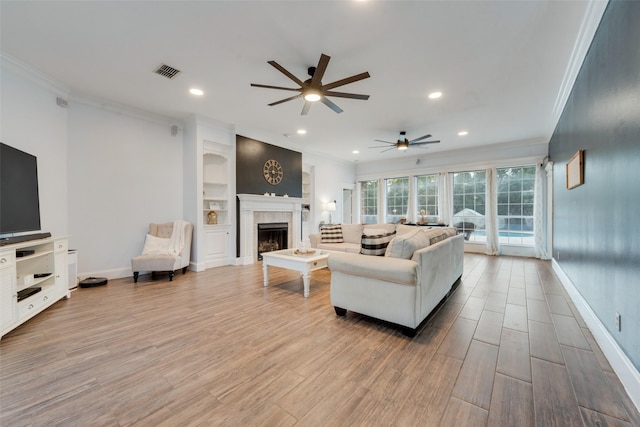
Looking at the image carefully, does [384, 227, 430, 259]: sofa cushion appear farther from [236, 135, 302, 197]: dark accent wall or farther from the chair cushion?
[236, 135, 302, 197]: dark accent wall

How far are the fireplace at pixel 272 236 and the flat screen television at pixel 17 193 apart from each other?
346 centimetres

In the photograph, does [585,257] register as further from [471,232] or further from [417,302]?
[471,232]

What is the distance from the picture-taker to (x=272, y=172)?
6.05 metres

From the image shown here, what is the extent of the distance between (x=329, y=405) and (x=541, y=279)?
14.9ft

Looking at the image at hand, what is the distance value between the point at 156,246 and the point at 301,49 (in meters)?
3.96

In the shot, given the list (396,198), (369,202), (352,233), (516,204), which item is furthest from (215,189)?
(516,204)

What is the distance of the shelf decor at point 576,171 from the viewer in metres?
2.79

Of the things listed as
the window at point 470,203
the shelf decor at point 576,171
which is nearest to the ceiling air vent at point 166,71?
the shelf decor at point 576,171

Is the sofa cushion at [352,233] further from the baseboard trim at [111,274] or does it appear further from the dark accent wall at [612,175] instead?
the baseboard trim at [111,274]

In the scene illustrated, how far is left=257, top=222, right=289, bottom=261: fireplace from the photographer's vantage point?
5.93 m

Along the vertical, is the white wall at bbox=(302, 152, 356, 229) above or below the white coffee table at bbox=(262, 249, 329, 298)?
above

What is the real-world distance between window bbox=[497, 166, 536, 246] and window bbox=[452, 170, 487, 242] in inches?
15.5

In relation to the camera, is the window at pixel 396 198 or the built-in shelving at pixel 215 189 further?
the window at pixel 396 198

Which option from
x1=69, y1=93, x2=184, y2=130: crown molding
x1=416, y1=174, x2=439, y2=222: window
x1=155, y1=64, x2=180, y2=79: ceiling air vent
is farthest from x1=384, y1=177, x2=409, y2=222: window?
x1=155, y1=64, x2=180, y2=79: ceiling air vent
